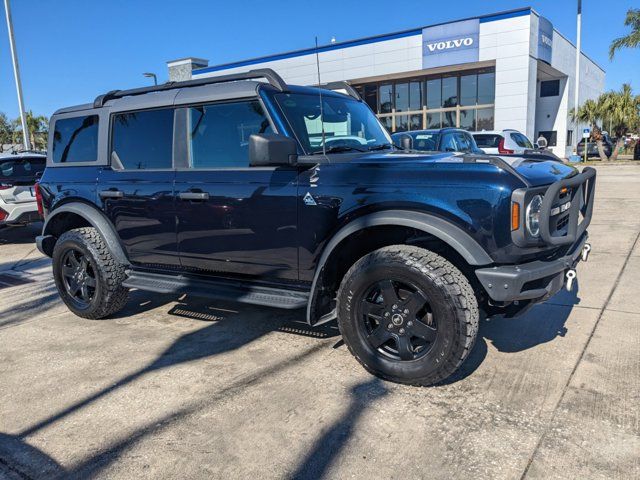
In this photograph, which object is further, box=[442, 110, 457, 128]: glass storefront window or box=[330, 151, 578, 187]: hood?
box=[442, 110, 457, 128]: glass storefront window

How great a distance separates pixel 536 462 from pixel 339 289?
1526mm

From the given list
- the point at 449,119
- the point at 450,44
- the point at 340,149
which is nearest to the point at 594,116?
the point at 449,119

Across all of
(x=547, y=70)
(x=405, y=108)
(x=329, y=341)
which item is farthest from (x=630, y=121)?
(x=329, y=341)

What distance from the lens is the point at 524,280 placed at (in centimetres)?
296

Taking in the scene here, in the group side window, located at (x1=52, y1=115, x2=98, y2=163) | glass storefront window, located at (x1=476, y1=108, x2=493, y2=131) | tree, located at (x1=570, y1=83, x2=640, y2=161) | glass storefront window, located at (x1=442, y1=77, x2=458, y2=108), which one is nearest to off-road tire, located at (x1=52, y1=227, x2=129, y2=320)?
side window, located at (x1=52, y1=115, x2=98, y2=163)

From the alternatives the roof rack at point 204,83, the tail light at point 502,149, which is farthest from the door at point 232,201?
the tail light at point 502,149

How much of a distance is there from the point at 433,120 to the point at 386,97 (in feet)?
11.5

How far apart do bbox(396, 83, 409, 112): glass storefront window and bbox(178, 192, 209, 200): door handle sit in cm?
3044

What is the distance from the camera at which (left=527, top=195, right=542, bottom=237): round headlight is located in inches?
118

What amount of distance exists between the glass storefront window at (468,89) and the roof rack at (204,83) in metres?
28.3

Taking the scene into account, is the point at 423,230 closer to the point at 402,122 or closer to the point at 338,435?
the point at 338,435

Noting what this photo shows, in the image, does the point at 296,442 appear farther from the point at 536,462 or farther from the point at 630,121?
the point at 630,121

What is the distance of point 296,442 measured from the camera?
2.78 meters

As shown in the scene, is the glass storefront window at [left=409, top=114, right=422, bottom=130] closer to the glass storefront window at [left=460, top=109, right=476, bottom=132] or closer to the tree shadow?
the glass storefront window at [left=460, top=109, right=476, bottom=132]
